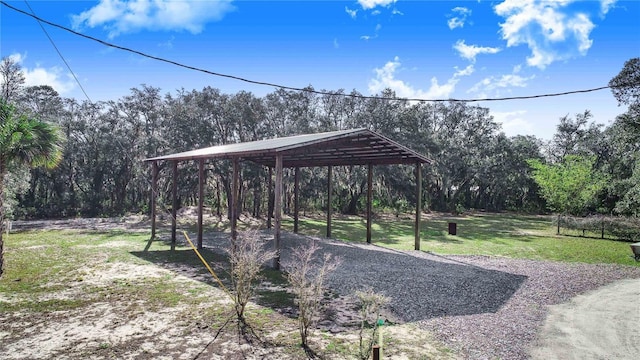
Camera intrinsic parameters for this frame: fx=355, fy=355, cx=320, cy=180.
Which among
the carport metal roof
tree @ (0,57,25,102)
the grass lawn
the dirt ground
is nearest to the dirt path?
the dirt ground

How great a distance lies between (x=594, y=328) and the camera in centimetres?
588

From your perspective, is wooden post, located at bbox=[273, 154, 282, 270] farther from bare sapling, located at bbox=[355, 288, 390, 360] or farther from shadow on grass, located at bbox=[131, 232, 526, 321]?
bare sapling, located at bbox=[355, 288, 390, 360]

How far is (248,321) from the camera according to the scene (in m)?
5.69

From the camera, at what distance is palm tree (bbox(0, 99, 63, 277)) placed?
8016mm

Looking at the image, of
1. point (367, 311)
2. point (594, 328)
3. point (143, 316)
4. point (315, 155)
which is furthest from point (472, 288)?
point (315, 155)

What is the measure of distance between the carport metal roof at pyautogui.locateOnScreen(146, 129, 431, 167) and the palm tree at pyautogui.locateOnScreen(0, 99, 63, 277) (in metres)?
3.77

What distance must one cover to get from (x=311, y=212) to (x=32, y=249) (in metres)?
18.6

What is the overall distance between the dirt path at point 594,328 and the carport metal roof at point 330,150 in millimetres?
6031

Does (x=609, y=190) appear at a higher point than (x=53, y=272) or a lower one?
higher

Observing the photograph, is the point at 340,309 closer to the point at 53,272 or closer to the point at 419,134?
the point at 53,272

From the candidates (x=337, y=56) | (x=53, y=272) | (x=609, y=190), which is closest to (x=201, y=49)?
(x=337, y=56)

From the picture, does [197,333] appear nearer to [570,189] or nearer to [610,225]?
[610,225]

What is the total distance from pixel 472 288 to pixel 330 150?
6.13 metres

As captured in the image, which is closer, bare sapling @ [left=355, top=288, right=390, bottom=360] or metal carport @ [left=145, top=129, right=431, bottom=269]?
bare sapling @ [left=355, top=288, right=390, bottom=360]
